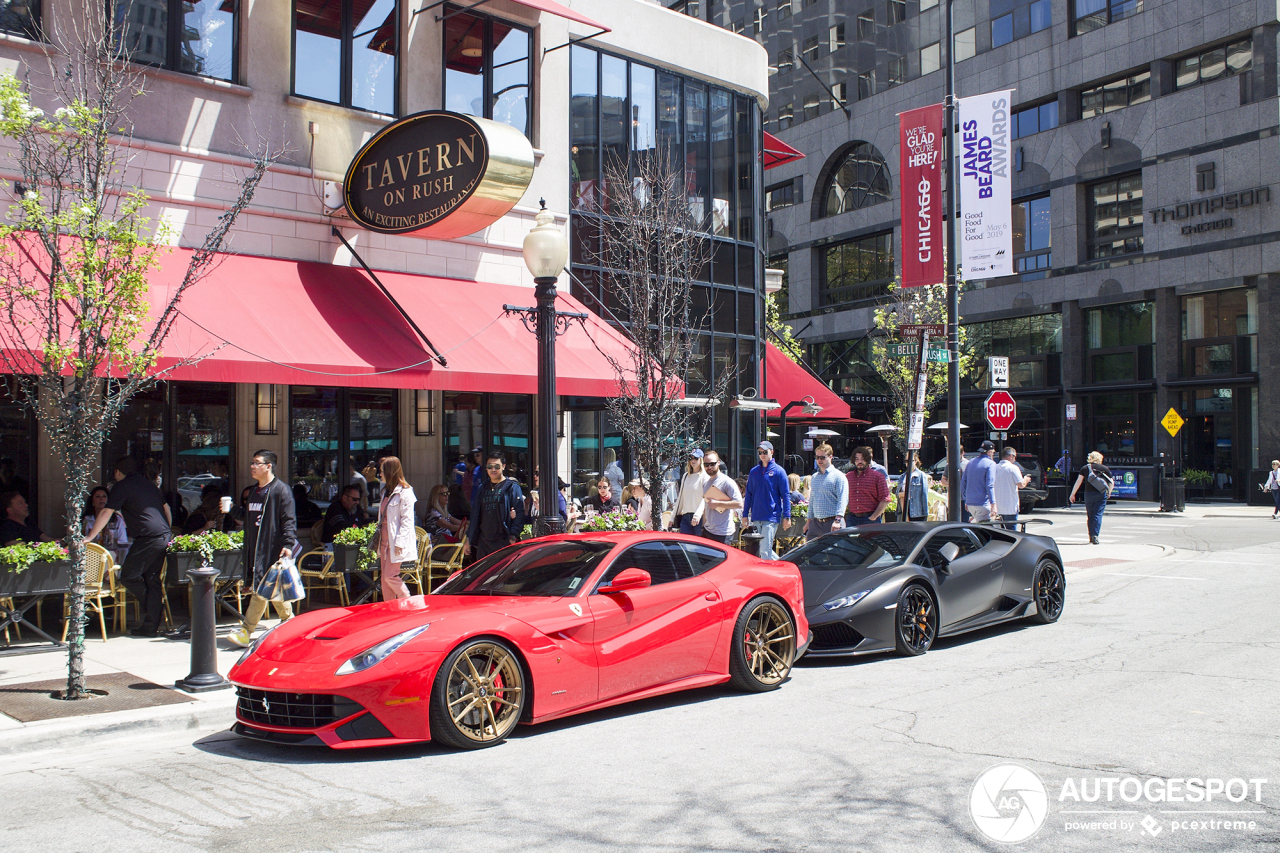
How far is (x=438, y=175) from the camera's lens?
12.2 meters

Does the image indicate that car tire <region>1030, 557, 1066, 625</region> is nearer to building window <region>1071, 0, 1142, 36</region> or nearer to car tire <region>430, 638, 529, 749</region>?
car tire <region>430, 638, 529, 749</region>

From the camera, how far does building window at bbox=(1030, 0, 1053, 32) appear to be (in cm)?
3950

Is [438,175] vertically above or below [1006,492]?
above

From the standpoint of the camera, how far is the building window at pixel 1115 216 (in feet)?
120

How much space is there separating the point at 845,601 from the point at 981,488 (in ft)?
24.4

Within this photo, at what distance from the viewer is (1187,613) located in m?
10.9

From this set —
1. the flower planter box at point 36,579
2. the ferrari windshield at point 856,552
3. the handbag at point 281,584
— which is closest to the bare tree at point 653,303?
the ferrari windshield at point 856,552

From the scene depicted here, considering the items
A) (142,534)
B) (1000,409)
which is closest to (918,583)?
(142,534)

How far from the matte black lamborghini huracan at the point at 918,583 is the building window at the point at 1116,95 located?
32162mm

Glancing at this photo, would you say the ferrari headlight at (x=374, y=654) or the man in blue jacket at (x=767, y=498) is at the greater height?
the man in blue jacket at (x=767, y=498)

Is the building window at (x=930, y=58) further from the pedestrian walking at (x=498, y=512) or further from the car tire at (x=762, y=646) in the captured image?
the car tire at (x=762, y=646)

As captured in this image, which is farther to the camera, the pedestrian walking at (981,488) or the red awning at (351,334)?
the pedestrian walking at (981,488)

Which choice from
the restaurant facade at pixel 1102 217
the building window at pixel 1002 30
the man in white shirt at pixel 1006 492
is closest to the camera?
the man in white shirt at pixel 1006 492

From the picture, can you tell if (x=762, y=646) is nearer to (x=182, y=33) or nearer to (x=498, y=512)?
(x=498, y=512)
